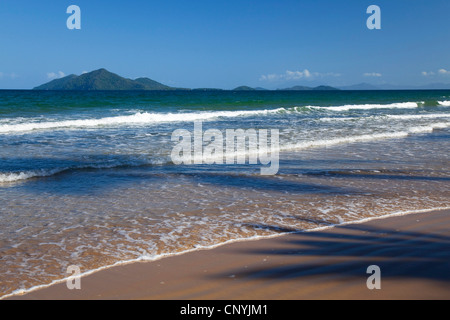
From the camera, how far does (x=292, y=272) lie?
3754 millimetres

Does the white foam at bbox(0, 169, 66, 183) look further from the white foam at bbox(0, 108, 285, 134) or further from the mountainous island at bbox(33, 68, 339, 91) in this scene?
the mountainous island at bbox(33, 68, 339, 91)

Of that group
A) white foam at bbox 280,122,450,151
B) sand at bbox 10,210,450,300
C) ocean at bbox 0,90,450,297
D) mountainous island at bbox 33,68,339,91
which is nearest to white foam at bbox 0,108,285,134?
ocean at bbox 0,90,450,297

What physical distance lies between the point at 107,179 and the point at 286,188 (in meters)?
3.64

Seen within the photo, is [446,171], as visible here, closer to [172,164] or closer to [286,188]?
[286,188]

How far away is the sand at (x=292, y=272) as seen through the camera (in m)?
3.37

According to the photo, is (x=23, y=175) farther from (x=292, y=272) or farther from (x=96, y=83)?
(x=96, y=83)

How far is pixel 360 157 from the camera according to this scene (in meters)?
10.9

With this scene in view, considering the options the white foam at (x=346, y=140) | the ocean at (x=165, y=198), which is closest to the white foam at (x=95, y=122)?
the ocean at (x=165, y=198)

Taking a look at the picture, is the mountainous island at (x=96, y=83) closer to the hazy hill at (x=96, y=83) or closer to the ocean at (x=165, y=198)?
the hazy hill at (x=96, y=83)

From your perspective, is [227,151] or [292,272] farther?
[227,151]

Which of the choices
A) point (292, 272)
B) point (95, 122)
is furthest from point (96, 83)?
point (292, 272)

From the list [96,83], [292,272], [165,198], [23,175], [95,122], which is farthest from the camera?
[96,83]
